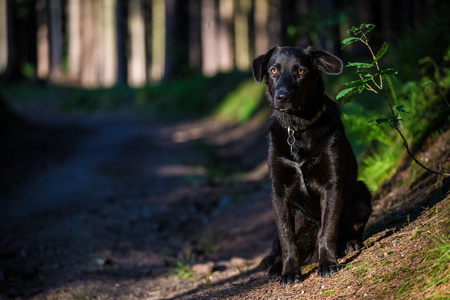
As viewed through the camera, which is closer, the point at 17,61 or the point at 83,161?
the point at 83,161

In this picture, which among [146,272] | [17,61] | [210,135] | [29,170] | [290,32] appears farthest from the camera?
[17,61]

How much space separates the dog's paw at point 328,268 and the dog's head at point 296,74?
3.83ft

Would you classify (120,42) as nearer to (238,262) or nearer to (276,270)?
(238,262)

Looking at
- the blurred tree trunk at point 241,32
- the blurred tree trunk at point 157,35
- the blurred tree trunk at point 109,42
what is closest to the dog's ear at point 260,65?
the blurred tree trunk at point 109,42

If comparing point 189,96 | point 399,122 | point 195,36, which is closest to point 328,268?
point 399,122

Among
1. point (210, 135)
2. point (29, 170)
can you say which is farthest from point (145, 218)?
point (210, 135)

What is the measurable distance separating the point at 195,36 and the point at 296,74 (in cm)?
2805

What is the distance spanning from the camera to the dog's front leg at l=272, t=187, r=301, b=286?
139 inches

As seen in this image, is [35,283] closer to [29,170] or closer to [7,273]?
[7,273]

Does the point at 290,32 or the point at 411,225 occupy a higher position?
the point at 290,32

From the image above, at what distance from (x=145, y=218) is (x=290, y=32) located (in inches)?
216

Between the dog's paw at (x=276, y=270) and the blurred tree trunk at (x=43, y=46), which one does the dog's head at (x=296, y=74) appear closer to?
the dog's paw at (x=276, y=270)

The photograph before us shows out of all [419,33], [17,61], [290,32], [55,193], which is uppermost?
[17,61]

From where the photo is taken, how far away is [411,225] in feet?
11.6
